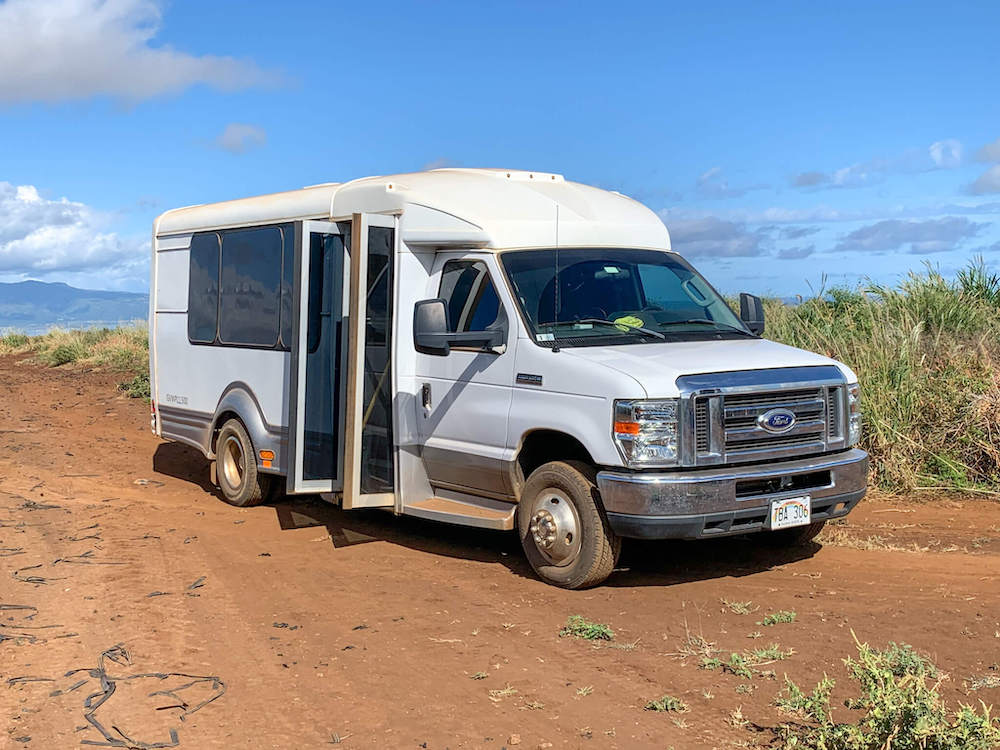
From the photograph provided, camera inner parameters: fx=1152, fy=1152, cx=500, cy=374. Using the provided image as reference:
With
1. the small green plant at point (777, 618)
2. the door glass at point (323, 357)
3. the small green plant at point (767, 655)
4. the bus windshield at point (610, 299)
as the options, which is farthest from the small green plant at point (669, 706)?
the door glass at point (323, 357)

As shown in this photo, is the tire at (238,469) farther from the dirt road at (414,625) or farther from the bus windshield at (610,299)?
the bus windshield at (610,299)

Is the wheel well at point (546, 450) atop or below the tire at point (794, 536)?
atop

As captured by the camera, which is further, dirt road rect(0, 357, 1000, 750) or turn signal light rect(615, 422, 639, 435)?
turn signal light rect(615, 422, 639, 435)

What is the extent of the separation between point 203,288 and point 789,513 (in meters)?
6.39

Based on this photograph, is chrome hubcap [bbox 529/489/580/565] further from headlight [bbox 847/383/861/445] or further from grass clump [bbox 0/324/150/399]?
grass clump [bbox 0/324/150/399]

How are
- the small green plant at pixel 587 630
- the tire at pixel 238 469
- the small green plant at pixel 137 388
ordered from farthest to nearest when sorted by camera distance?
the small green plant at pixel 137 388
the tire at pixel 238 469
the small green plant at pixel 587 630

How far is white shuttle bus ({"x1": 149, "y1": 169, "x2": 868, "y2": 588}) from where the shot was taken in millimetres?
7078

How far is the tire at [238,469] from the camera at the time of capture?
10492 millimetres

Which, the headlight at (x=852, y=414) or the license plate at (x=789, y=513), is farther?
the headlight at (x=852, y=414)

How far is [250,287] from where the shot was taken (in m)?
10.4

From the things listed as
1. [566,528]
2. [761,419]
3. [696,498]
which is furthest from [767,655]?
[566,528]

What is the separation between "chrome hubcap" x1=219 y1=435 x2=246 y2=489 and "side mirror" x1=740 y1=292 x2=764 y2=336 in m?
4.86

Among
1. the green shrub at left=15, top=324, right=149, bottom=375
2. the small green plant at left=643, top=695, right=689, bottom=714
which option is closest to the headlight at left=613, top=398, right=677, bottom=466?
the small green plant at left=643, top=695, right=689, bottom=714

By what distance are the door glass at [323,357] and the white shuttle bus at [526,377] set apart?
16mm
